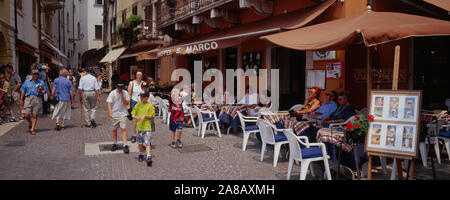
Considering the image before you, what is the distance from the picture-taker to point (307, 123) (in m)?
5.97

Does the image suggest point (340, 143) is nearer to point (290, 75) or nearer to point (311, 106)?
point (311, 106)

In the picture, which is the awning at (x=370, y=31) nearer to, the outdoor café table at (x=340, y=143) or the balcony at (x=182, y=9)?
the outdoor café table at (x=340, y=143)

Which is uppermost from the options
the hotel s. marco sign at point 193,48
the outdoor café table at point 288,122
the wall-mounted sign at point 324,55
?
the hotel s. marco sign at point 193,48

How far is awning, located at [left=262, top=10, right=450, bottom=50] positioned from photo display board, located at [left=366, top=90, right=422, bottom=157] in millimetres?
808

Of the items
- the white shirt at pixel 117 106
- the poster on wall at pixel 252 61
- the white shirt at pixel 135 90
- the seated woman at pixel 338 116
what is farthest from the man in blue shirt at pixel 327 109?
the poster on wall at pixel 252 61

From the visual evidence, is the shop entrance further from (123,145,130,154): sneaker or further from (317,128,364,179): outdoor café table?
(317,128,364,179): outdoor café table

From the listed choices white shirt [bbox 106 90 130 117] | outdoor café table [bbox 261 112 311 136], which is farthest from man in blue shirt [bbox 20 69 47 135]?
outdoor café table [bbox 261 112 311 136]

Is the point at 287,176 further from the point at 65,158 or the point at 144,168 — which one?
the point at 65,158

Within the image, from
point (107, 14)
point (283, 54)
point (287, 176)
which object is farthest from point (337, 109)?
point (107, 14)

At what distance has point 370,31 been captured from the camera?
192 inches

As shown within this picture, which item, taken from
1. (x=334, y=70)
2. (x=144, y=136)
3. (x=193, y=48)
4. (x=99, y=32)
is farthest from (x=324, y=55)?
(x=99, y=32)

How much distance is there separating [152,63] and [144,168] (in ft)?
Result: 58.6

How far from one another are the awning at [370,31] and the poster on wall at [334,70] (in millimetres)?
1799

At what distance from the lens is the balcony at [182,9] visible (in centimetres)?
1273
